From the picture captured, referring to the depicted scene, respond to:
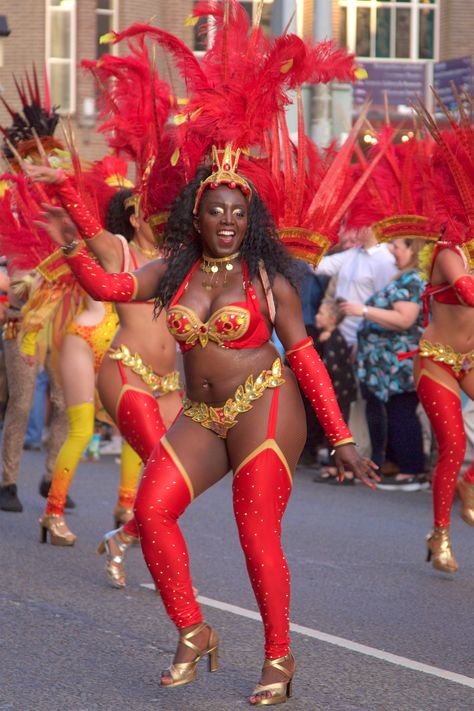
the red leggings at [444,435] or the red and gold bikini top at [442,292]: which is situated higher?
the red and gold bikini top at [442,292]

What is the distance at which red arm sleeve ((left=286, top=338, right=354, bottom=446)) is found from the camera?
4.82m

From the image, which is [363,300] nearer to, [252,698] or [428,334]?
[428,334]

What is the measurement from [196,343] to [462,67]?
16.7 meters

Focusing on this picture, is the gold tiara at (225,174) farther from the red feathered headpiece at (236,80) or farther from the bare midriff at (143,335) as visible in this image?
the bare midriff at (143,335)

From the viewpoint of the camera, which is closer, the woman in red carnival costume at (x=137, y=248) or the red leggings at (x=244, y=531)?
the red leggings at (x=244, y=531)

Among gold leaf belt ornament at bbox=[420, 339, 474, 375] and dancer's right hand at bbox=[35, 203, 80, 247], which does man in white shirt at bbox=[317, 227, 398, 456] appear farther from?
dancer's right hand at bbox=[35, 203, 80, 247]

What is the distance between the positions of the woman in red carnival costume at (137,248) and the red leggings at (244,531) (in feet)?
4.44

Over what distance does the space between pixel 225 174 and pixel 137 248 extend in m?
2.02

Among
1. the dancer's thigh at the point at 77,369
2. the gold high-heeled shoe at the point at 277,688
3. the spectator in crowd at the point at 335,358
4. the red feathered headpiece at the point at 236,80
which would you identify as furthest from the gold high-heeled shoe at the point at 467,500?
the spectator in crowd at the point at 335,358

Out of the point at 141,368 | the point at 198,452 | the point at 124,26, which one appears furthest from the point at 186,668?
the point at 124,26

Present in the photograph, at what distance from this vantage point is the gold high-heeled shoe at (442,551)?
7.10 m

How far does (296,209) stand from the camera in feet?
18.5

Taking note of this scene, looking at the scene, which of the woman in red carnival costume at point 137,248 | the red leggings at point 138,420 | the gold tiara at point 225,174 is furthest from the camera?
the red leggings at point 138,420

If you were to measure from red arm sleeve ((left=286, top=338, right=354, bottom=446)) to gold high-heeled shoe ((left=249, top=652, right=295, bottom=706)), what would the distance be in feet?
2.48
